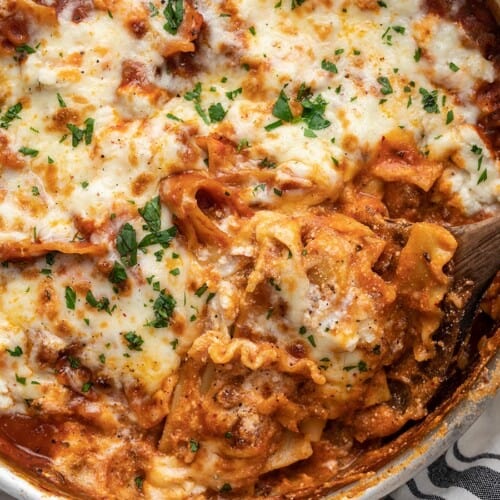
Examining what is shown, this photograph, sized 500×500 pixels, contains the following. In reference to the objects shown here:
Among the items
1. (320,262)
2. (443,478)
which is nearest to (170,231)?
(320,262)

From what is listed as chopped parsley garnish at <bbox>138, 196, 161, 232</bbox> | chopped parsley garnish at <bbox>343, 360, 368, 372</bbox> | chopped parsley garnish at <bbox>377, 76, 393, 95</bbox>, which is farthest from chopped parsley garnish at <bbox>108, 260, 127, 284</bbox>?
chopped parsley garnish at <bbox>377, 76, 393, 95</bbox>

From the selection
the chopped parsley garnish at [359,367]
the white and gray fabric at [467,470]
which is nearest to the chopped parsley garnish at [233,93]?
the chopped parsley garnish at [359,367]

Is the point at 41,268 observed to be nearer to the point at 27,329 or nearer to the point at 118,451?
the point at 27,329

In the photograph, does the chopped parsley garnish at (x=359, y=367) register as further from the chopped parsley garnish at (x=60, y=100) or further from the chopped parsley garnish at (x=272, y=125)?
the chopped parsley garnish at (x=60, y=100)

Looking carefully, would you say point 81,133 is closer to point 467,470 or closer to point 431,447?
point 431,447

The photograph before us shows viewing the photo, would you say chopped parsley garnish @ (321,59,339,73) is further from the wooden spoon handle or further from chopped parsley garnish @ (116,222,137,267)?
chopped parsley garnish @ (116,222,137,267)
